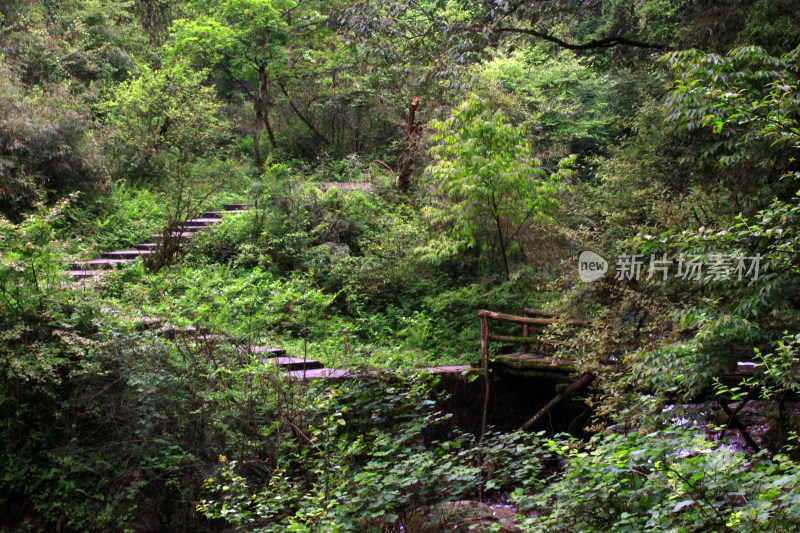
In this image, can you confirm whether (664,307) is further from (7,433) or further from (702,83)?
(7,433)

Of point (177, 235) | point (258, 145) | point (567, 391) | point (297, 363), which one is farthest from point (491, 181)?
point (258, 145)

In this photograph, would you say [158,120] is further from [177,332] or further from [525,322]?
[525,322]

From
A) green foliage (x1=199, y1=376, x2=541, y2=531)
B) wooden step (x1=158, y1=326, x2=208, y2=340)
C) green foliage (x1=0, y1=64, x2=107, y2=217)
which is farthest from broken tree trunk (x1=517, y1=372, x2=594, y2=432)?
green foliage (x1=0, y1=64, x2=107, y2=217)

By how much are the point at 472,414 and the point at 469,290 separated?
8.60 feet

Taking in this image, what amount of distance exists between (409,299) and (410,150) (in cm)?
499

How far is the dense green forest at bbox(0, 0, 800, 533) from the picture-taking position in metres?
4.05

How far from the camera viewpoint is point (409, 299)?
11414 mm

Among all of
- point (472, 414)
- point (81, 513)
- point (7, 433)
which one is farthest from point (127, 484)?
point (472, 414)

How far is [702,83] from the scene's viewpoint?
18.8 ft

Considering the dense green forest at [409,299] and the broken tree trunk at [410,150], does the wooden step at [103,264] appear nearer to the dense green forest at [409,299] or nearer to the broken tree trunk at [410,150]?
the dense green forest at [409,299]

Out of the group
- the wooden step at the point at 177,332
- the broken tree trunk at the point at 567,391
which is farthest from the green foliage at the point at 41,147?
the broken tree trunk at the point at 567,391

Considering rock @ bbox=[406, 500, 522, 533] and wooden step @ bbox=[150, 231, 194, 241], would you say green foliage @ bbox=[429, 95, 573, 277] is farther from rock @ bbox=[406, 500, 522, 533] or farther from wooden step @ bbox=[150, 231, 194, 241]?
rock @ bbox=[406, 500, 522, 533]

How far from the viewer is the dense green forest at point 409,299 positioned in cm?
405

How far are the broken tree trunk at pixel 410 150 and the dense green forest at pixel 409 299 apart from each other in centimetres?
10
